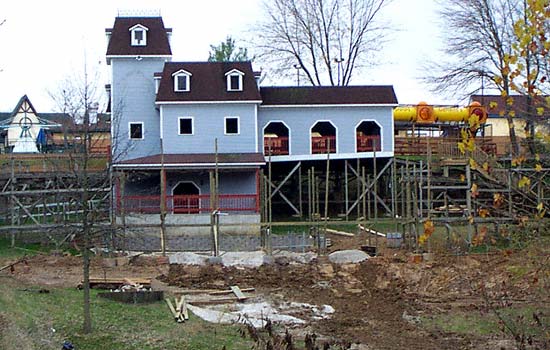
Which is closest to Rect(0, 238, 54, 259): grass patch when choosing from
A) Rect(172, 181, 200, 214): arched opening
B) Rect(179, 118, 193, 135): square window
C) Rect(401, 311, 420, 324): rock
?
Rect(172, 181, 200, 214): arched opening

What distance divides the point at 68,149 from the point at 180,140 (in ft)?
72.8

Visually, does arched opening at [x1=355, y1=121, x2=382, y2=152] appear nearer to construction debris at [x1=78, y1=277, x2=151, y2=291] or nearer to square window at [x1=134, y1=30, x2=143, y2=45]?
square window at [x1=134, y1=30, x2=143, y2=45]

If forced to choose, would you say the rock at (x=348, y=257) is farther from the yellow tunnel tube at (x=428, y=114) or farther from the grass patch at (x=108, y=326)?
the yellow tunnel tube at (x=428, y=114)

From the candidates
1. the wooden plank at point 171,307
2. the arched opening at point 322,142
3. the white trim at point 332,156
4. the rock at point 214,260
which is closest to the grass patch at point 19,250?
the rock at point 214,260

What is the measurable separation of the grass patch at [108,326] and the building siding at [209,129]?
19971mm

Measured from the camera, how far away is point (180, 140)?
1474 inches

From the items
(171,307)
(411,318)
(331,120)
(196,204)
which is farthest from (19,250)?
(331,120)

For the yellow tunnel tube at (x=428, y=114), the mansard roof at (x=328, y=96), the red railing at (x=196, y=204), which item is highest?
the mansard roof at (x=328, y=96)

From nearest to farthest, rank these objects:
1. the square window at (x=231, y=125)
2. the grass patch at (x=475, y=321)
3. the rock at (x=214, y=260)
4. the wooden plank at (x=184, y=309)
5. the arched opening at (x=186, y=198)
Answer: the grass patch at (x=475, y=321)
the wooden plank at (x=184, y=309)
the rock at (x=214, y=260)
the arched opening at (x=186, y=198)
the square window at (x=231, y=125)

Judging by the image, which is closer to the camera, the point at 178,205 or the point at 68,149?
the point at 68,149

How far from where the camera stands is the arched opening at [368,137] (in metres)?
38.9

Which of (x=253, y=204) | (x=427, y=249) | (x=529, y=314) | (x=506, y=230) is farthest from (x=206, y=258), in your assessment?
(x=506, y=230)

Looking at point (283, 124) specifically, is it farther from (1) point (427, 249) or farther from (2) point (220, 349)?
(2) point (220, 349)

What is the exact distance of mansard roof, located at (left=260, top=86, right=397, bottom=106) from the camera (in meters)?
38.8
